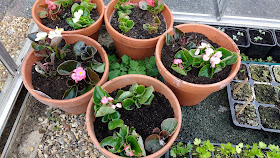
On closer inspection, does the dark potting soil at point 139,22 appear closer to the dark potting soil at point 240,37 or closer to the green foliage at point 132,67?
the green foliage at point 132,67

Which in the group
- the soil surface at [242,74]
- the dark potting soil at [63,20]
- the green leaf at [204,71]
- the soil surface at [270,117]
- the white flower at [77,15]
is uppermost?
the white flower at [77,15]

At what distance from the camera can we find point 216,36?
175 cm

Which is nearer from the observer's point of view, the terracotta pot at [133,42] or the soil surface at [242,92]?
the terracotta pot at [133,42]

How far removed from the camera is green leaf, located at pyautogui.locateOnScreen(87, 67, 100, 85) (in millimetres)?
1433

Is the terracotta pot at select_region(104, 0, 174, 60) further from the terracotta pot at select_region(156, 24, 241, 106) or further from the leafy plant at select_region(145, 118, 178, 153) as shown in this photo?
the leafy plant at select_region(145, 118, 178, 153)

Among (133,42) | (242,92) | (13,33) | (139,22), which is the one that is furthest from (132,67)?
(13,33)

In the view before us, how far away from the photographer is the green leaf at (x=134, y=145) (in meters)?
1.19

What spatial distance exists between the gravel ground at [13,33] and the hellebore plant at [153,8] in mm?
1114

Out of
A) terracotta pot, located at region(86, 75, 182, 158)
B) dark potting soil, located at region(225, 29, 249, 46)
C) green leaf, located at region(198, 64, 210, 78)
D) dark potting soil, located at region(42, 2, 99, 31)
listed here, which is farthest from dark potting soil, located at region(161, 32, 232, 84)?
dark potting soil, located at region(42, 2, 99, 31)

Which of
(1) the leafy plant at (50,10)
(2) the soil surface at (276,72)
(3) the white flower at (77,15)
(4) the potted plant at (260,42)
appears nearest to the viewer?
(3) the white flower at (77,15)

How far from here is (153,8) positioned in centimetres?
189

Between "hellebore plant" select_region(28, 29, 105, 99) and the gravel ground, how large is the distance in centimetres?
46

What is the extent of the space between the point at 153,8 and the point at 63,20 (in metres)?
0.78

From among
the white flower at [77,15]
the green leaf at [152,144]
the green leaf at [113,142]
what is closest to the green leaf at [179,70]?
the green leaf at [152,144]
